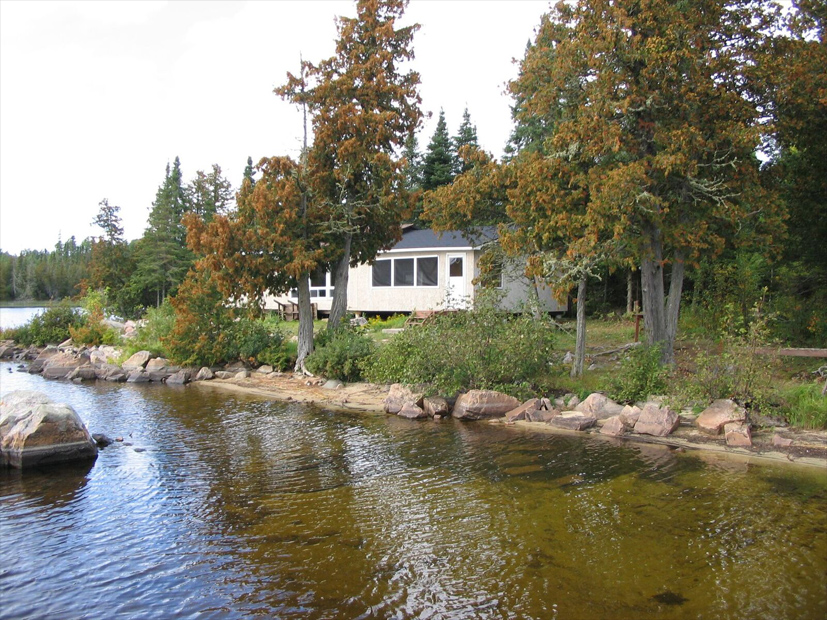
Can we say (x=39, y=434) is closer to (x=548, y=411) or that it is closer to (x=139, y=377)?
(x=548, y=411)

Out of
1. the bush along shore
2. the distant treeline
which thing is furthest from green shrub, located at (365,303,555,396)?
the distant treeline

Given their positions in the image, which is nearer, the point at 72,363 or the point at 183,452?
the point at 183,452

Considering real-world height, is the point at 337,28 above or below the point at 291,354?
above

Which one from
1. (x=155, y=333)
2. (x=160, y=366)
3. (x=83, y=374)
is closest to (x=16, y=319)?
(x=155, y=333)

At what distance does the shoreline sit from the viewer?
9102mm

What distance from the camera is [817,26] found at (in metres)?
14.0

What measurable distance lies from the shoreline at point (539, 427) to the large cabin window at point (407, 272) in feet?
29.1

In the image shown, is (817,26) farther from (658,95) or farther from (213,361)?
(213,361)

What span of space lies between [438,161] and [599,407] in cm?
3264

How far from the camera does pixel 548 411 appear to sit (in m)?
12.0

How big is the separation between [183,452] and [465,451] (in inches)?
179

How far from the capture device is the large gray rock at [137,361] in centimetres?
1994

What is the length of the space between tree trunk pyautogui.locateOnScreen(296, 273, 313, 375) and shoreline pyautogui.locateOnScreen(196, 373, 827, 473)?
2.24ft

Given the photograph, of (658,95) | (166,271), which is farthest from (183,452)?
(166,271)
